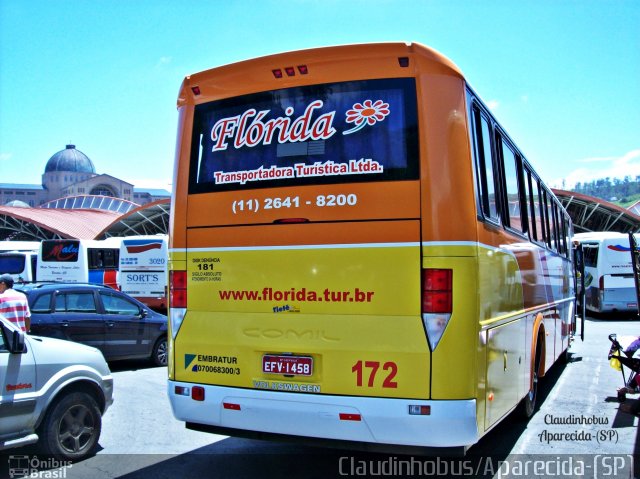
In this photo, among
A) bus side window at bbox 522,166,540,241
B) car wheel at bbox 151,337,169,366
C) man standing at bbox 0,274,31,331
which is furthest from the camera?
car wheel at bbox 151,337,169,366

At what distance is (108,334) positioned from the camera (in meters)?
11.2

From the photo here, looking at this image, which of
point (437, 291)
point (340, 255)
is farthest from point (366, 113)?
point (437, 291)

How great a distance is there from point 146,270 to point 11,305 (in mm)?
15812

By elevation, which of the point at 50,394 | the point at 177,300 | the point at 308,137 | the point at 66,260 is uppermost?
the point at 308,137

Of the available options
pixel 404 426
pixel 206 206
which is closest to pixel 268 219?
pixel 206 206

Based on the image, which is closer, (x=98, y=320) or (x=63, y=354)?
(x=63, y=354)

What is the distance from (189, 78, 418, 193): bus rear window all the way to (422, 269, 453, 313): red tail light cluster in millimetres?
A: 760

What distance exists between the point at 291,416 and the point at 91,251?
2516 cm

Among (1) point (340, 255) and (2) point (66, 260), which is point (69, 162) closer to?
(2) point (66, 260)

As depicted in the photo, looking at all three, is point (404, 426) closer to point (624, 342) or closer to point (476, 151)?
point (476, 151)

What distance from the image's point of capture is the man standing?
8312mm

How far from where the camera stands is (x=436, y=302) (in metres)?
4.40

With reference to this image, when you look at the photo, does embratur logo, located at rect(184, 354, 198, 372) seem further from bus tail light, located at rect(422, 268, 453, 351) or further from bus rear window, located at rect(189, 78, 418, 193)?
bus tail light, located at rect(422, 268, 453, 351)

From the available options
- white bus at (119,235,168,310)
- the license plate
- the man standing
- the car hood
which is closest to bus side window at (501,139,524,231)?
the license plate
